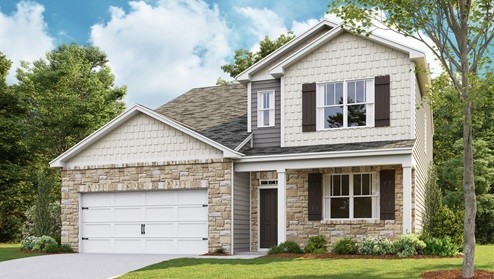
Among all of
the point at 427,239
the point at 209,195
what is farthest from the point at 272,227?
the point at 427,239

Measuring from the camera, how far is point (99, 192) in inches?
906

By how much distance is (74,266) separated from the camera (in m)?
17.9

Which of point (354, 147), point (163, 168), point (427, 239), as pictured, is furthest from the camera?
point (163, 168)

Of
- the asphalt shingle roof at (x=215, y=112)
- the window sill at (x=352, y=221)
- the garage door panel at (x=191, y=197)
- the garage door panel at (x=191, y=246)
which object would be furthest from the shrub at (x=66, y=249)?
the window sill at (x=352, y=221)

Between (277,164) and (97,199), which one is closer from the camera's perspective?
(277,164)

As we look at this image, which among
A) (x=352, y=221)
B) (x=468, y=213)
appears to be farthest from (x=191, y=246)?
(x=468, y=213)

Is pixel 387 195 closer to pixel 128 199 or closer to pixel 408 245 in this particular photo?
pixel 408 245

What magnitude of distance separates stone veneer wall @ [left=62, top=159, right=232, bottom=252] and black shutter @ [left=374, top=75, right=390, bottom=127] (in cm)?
486

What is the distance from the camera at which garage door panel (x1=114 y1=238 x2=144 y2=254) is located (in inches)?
878

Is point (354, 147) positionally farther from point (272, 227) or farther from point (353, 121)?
point (272, 227)

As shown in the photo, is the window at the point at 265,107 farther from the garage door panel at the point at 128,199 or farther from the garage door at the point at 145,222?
the garage door panel at the point at 128,199

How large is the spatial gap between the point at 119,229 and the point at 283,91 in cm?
730

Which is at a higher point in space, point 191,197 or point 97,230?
point 191,197

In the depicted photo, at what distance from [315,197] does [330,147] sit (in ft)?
5.52
